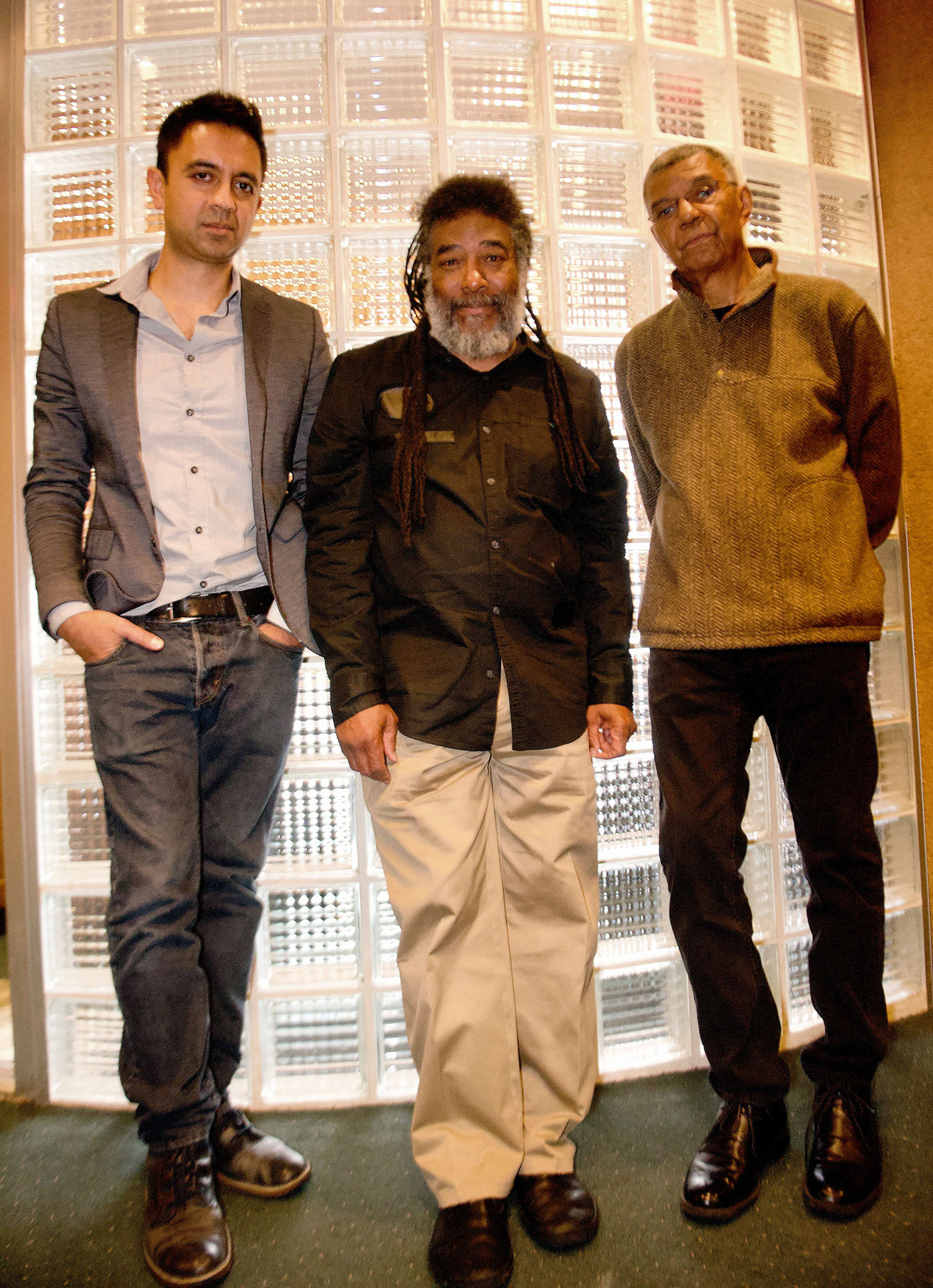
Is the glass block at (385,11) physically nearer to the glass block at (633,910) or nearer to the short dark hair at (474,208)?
the short dark hair at (474,208)

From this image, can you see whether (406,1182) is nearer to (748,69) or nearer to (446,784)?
(446,784)

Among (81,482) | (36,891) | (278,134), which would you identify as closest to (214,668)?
(81,482)

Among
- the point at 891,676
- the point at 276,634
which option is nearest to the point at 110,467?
the point at 276,634

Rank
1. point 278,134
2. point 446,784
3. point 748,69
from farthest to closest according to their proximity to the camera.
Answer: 1. point 748,69
2. point 278,134
3. point 446,784

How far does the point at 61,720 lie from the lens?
182cm

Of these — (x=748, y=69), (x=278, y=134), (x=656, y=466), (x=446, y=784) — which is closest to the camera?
(x=446, y=784)

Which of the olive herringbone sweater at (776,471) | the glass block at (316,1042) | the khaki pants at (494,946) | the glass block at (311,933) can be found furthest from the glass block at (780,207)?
the glass block at (316,1042)

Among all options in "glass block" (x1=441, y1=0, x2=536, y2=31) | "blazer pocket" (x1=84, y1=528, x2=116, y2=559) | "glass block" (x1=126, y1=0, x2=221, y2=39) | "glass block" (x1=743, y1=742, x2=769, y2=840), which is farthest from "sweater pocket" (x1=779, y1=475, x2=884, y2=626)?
"glass block" (x1=126, y1=0, x2=221, y2=39)

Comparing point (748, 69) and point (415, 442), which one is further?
point (748, 69)

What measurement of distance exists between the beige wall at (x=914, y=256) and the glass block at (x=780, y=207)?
34 cm

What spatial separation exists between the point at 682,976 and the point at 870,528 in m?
1.20

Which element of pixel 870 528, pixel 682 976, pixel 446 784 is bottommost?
pixel 682 976

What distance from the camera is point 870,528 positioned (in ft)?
5.08

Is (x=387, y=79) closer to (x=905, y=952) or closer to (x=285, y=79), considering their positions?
(x=285, y=79)
